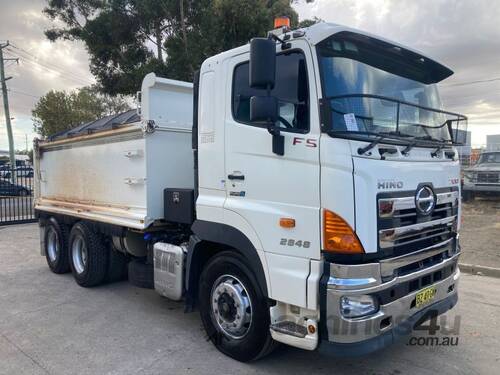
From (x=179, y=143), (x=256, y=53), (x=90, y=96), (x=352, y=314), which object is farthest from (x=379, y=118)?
(x=90, y=96)

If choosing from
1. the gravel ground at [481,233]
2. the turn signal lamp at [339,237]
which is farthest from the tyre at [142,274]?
the gravel ground at [481,233]

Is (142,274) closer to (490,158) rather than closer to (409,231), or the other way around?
(409,231)

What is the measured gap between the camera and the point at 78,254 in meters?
6.92

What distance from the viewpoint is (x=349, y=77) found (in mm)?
3471

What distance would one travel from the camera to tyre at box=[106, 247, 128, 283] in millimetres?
6535

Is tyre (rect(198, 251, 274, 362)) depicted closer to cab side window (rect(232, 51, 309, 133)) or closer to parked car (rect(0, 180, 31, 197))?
cab side window (rect(232, 51, 309, 133))

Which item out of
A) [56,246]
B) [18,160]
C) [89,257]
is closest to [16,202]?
[56,246]

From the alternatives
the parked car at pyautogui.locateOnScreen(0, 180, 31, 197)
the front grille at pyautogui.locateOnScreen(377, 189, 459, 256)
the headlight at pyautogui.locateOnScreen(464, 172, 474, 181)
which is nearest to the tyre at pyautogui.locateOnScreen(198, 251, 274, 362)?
the front grille at pyautogui.locateOnScreen(377, 189, 459, 256)

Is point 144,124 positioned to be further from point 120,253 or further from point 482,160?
point 482,160

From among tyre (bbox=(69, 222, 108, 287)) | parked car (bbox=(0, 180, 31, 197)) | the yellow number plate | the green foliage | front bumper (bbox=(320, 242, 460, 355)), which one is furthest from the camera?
parked car (bbox=(0, 180, 31, 197))

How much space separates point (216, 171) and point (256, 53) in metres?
1.34

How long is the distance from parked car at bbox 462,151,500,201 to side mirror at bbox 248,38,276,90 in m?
14.7

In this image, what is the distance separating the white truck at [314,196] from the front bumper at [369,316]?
0.01 meters

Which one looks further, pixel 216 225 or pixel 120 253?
pixel 120 253
